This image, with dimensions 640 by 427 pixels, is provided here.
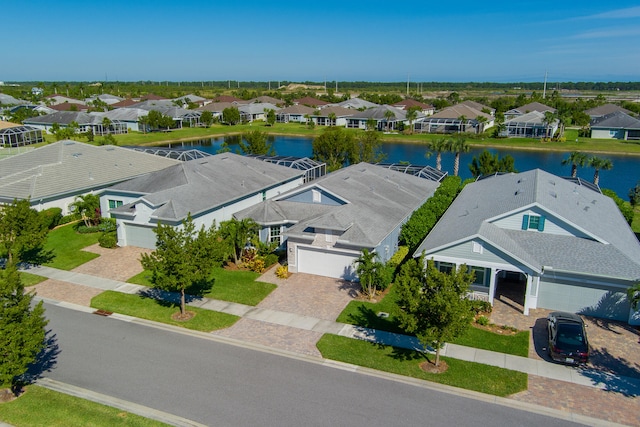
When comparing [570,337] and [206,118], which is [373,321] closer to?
[570,337]

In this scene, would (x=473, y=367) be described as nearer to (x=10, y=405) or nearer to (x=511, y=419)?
(x=511, y=419)

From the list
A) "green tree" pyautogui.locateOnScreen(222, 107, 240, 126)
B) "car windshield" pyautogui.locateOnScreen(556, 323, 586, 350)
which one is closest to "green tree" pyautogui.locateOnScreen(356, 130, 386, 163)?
"car windshield" pyautogui.locateOnScreen(556, 323, 586, 350)

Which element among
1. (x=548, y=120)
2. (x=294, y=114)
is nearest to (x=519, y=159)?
(x=548, y=120)

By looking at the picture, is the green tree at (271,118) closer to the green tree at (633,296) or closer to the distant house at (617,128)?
the distant house at (617,128)

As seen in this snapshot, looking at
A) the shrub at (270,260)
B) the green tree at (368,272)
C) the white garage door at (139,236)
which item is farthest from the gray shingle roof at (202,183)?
the green tree at (368,272)

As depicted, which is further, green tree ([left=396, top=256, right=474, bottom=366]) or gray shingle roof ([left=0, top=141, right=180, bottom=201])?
gray shingle roof ([left=0, top=141, right=180, bottom=201])

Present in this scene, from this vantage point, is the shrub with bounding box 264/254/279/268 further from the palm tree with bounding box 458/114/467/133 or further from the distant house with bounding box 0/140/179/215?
the palm tree with bounding box 458/114/467/133

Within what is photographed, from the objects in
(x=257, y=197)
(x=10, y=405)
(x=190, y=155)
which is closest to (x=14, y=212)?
(x=10, y=405)
